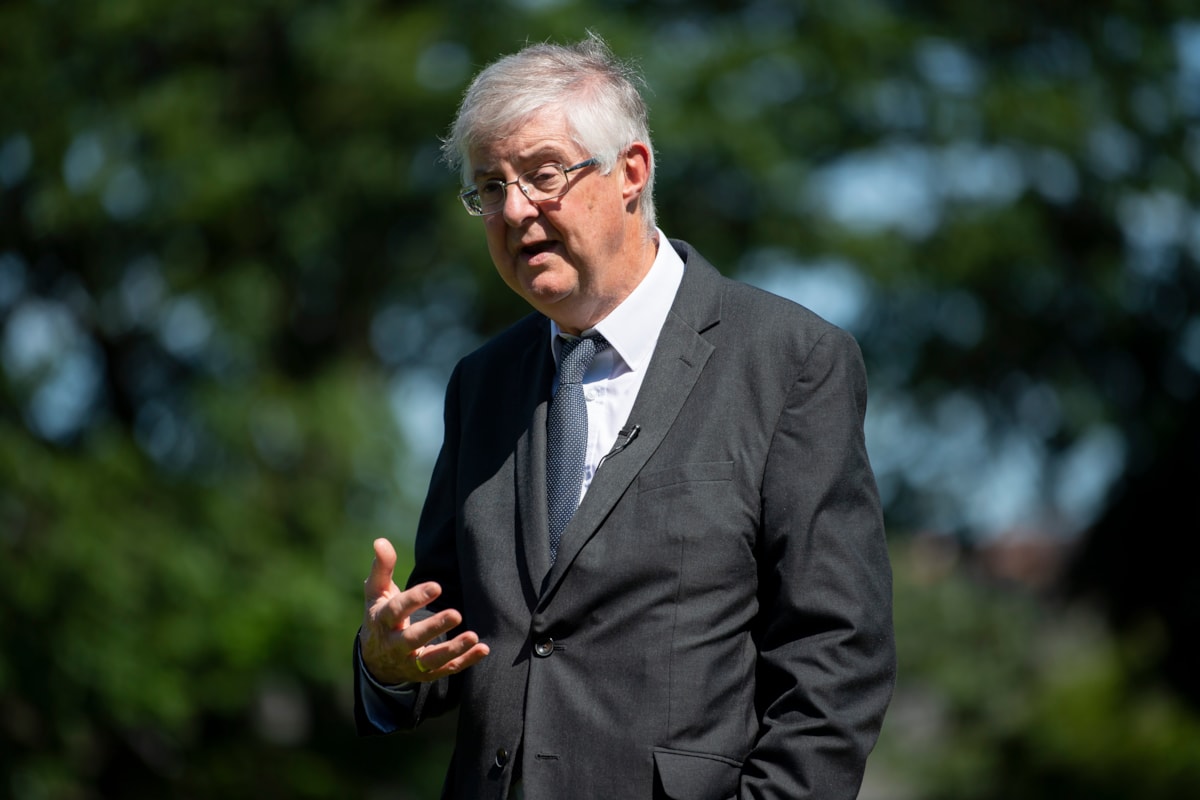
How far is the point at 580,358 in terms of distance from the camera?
8.02 ft

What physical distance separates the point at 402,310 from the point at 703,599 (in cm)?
999

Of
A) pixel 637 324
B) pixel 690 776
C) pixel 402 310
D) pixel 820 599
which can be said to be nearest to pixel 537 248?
pixel 637 324

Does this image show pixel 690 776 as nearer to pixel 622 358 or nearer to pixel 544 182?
pixel 622 358

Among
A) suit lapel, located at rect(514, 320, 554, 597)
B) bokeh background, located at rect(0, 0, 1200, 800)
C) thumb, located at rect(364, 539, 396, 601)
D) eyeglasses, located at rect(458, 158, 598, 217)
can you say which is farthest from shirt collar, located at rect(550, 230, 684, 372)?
bokeh background, located at rect(0, 0, 1200, 800)

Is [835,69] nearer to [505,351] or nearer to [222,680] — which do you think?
[222,680]

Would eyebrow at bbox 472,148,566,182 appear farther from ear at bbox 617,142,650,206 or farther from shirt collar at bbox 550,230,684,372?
shirt collar at bbox 550,230,684,372

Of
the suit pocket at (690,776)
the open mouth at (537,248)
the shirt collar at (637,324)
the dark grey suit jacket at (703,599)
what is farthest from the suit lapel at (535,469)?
the suit pocket at (690,776)

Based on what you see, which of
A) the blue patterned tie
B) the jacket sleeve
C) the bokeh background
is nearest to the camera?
the jacket sleeve

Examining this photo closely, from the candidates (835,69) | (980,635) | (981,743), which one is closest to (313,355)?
(835,69)

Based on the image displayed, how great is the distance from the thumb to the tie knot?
0.43 m

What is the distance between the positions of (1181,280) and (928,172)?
2.48 meters

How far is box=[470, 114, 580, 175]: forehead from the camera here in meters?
2.30

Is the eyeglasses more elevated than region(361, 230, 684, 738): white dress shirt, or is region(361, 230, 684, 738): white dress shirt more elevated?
the eyeglasses

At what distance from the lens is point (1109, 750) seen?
13.3 meters
